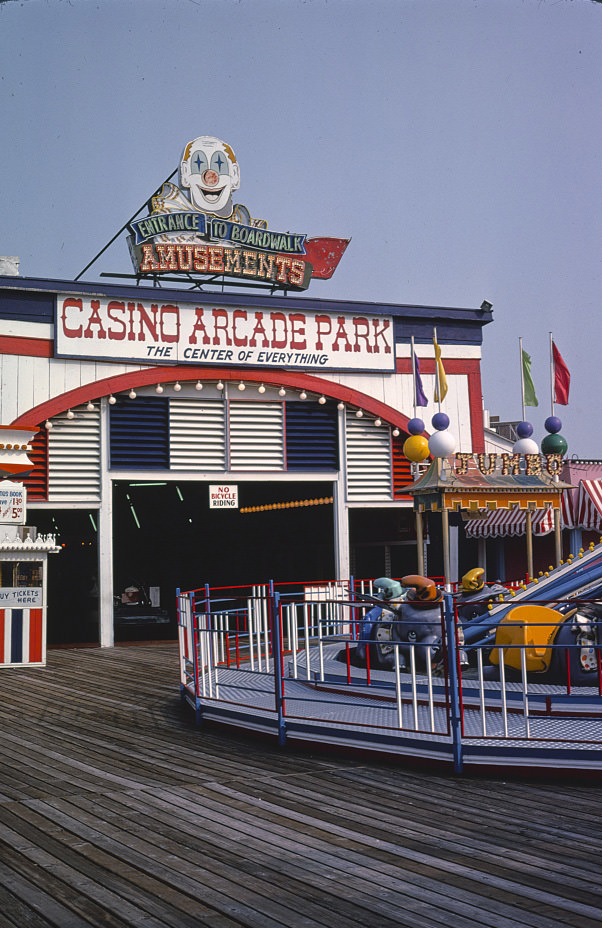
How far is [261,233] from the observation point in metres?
Result: 22.3

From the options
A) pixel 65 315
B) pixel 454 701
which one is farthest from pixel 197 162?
pixel 454 701

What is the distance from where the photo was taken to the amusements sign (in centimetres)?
1970

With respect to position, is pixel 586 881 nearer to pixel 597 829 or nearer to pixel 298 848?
pixel 597 829

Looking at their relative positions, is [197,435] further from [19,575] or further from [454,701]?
[454,701]

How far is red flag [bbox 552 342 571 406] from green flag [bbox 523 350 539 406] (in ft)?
2.94

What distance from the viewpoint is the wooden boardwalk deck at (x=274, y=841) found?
4766 millimetres

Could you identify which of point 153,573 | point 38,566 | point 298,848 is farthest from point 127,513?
point 298,848

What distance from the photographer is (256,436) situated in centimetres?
2108

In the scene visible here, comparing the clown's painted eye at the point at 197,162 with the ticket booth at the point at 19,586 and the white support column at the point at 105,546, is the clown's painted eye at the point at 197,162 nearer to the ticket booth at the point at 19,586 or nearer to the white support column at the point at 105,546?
the white support column at the point at 105,546

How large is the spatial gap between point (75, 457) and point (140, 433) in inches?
57.6

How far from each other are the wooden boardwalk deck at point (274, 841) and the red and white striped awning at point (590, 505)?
16.3 m

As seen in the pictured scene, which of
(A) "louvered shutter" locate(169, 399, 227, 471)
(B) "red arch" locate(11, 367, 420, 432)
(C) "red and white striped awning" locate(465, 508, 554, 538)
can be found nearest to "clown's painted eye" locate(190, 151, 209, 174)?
(B) "red arch" locate(11, 367, 420, 432)

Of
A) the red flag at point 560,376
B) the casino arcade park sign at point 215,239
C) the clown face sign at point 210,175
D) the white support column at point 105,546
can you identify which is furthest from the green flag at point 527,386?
the white support column at point 105,546

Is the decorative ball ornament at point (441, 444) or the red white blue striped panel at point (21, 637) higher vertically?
the decorative ball ornament at point (441, 444)
